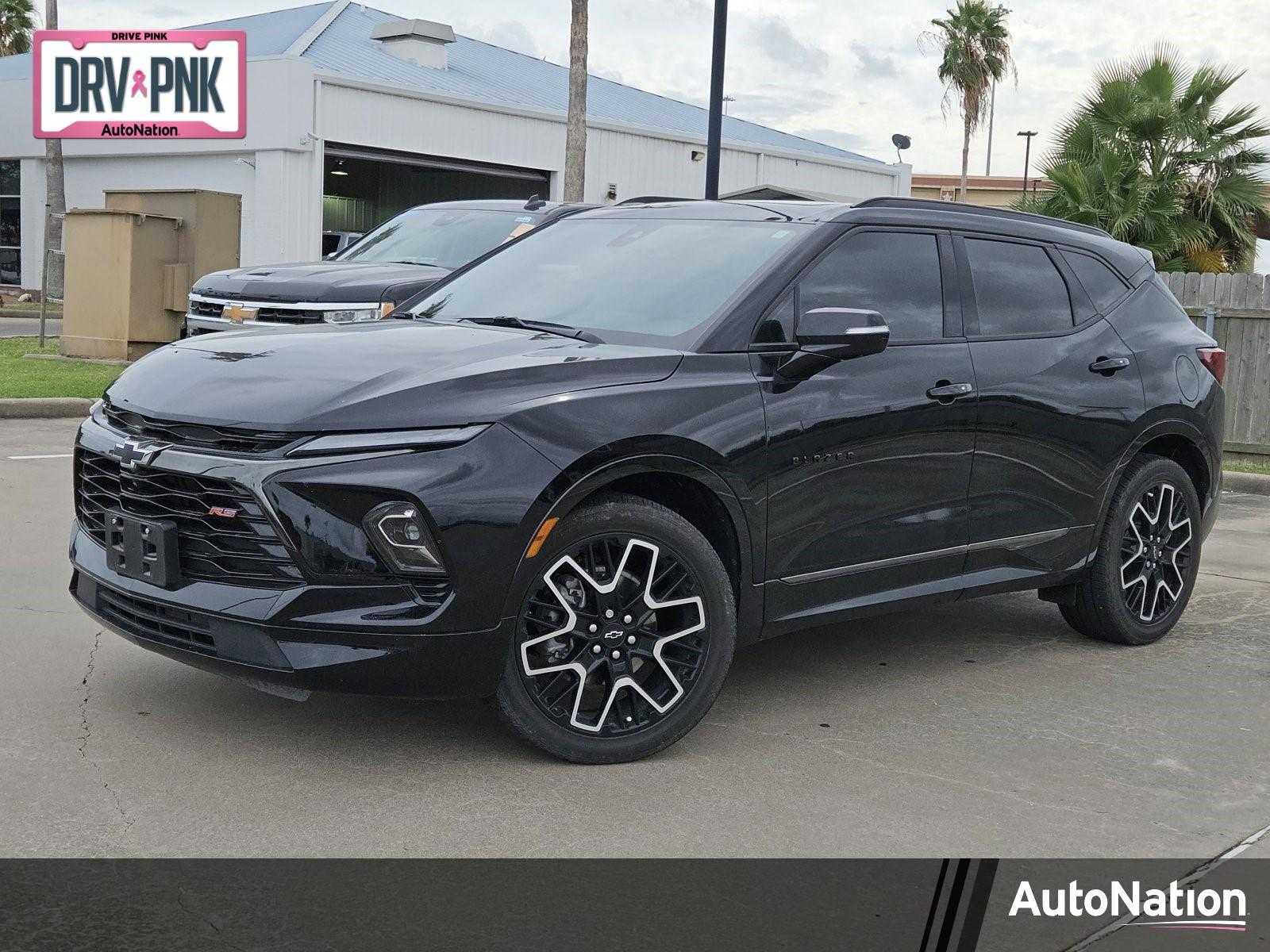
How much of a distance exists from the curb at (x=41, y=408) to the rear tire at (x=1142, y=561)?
30.7 feet

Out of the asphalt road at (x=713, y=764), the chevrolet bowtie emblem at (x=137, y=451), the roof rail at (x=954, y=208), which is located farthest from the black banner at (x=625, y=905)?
the roof rail at (x=954, y=208)

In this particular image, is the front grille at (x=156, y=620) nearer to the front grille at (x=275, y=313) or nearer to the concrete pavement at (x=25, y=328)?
the front grille at (x=275, y=313)

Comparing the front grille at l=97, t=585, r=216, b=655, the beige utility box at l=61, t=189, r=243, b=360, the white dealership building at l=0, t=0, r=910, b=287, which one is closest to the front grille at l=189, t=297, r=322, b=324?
the beige utility box at l=61, t=189, r=243, b=360

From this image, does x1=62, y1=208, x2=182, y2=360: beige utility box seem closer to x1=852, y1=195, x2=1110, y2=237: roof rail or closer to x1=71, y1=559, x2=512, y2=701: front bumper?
x1=852, y1=195, x2=1110, y2=237: roof rail

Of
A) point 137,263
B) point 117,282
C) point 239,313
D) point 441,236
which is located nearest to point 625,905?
point 239,313

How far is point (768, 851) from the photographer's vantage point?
157 inches

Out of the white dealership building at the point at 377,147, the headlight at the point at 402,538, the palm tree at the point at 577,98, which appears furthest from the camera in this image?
the white dealership building at the point at 377,147

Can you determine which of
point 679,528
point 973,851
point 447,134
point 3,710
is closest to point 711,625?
point 679,528

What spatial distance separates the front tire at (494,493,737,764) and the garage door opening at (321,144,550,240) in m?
27.8

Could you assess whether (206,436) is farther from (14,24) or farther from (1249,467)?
(14,24)

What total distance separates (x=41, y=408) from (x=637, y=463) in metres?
9.85

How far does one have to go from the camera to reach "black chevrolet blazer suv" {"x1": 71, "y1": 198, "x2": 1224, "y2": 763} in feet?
14.0

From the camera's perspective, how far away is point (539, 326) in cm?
530

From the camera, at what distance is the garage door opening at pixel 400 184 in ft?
109
